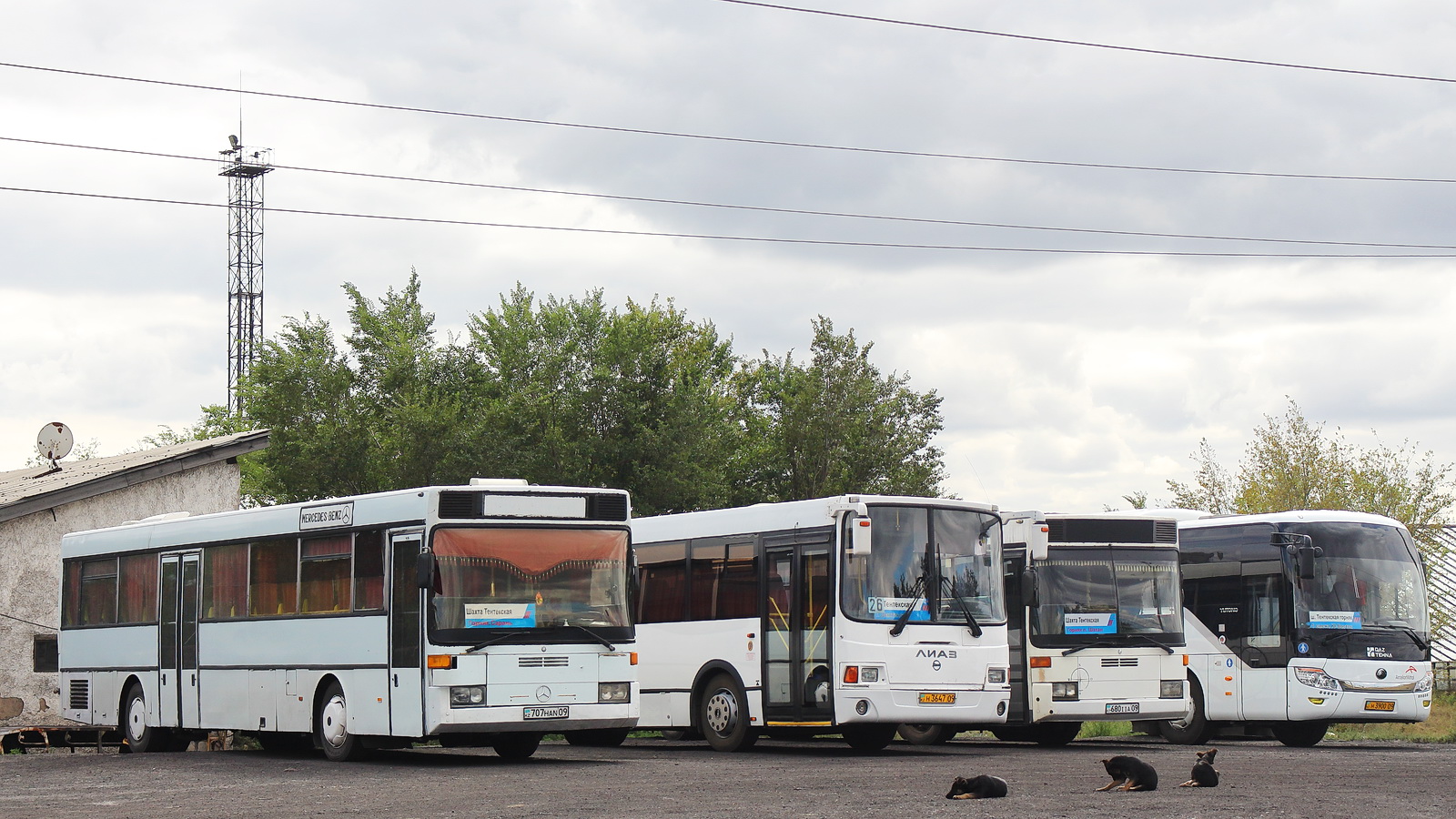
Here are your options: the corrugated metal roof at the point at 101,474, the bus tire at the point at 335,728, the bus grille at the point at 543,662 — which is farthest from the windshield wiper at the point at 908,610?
the corrugated metal roof at the point at 101,474

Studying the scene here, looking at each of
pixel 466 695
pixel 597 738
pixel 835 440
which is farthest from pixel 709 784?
pixel 835 440

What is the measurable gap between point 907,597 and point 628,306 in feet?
153

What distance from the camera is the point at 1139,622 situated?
21719mm

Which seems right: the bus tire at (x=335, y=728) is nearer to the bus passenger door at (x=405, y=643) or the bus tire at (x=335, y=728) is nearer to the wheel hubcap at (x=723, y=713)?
the bus passenger door at (x=405, y=643)

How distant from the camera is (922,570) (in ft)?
61.8

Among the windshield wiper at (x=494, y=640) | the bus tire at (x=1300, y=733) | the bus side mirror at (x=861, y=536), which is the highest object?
the bus side mirror at (x=861, y=536)

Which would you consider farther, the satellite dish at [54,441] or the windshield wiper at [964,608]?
the satellite dish at [54,441]

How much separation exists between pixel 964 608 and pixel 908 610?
725 mm

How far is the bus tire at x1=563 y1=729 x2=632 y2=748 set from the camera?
898 inches

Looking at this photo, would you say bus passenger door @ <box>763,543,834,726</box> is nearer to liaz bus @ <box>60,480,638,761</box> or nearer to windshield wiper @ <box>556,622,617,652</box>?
liaz bus @ <box>60,480,638,761</box>

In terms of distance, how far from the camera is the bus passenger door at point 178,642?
20.8 m

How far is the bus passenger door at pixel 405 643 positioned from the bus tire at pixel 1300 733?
12.9 m

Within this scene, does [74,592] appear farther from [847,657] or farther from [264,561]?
[847,657]

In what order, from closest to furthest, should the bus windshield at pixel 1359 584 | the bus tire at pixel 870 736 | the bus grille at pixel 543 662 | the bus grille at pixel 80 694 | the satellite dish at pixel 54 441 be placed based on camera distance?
the bus grille at pixel 543 662
the bus tire at pixel 870 736
the bus windshield at pixel 1359 584
the bus grille at pixel 80 694
the satellite dish at pixel 54 441
